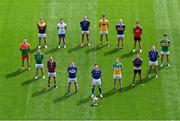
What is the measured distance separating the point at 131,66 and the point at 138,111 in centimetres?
489

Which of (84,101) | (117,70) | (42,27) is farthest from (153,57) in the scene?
(42,27)

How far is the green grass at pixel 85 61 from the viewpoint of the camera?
113ft

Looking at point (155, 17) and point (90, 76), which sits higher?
point (155, 17)

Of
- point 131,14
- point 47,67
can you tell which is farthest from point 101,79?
point 131,14

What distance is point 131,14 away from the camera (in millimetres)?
44312

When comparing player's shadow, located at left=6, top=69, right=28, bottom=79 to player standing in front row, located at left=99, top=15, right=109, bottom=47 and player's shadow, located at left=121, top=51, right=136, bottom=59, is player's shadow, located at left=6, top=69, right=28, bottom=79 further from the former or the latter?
player's shadow, located at left=121, top=51, right=136, bottom=59

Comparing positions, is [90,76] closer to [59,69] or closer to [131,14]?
[59,69]

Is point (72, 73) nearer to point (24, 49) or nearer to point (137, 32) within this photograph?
point (24, 49)

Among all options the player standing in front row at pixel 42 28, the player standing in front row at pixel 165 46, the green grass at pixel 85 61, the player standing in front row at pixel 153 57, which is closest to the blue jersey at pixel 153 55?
the player standing in front row at pixel 153 57

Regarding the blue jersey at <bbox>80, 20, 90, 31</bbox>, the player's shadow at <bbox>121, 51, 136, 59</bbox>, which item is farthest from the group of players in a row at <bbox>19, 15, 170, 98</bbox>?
the player's shadow at <bbox>121, 51, 136, 59</bbox>

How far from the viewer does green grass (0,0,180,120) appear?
1361 inches

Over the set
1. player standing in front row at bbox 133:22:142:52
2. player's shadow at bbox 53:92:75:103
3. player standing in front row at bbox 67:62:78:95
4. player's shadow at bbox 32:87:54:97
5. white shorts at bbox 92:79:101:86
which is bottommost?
player's shadow at bbox 53:92:75:103

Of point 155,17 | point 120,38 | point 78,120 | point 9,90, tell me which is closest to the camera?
point 78,120

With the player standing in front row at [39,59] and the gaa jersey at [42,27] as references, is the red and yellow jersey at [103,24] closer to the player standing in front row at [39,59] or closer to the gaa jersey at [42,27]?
the gaa jersey at [42,27]
